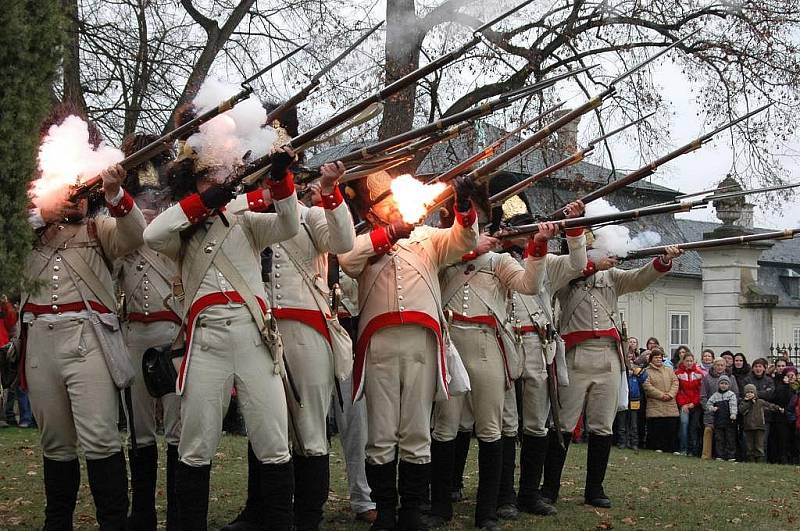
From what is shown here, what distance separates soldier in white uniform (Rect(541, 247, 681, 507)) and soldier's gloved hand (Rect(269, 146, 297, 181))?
4054 millimetres

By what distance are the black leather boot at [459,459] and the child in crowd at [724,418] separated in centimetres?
830

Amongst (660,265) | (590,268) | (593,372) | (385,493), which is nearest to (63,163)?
(385,493)

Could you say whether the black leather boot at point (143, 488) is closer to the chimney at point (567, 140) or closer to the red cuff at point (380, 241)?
the red cuff at point (380, 241)

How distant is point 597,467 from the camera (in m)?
8.75

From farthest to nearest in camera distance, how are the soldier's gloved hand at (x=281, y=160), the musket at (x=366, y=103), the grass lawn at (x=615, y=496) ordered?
the grass lawn at (x=615, y=496) → the soldier's gloved hand at (x=281, y=160) → the musket at (x=366, y=103)

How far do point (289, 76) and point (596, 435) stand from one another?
8.74 metres

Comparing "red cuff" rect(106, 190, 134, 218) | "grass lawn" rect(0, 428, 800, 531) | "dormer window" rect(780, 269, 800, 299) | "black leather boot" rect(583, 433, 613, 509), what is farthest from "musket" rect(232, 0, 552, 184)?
"dormer window" rect(780, 269, 800, 299)

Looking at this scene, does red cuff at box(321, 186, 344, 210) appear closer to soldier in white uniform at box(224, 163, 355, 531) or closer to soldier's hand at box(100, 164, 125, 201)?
soldier in white uniform at box(224, 163, 355, 531)

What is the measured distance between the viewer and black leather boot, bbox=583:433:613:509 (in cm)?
873

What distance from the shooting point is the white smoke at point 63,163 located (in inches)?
237

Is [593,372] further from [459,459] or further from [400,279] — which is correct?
[400,279]

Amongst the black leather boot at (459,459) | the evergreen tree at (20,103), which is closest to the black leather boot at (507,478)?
the black leather boot at (459,459)

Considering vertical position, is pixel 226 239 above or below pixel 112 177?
below

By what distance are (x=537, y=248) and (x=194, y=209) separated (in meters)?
2.65
